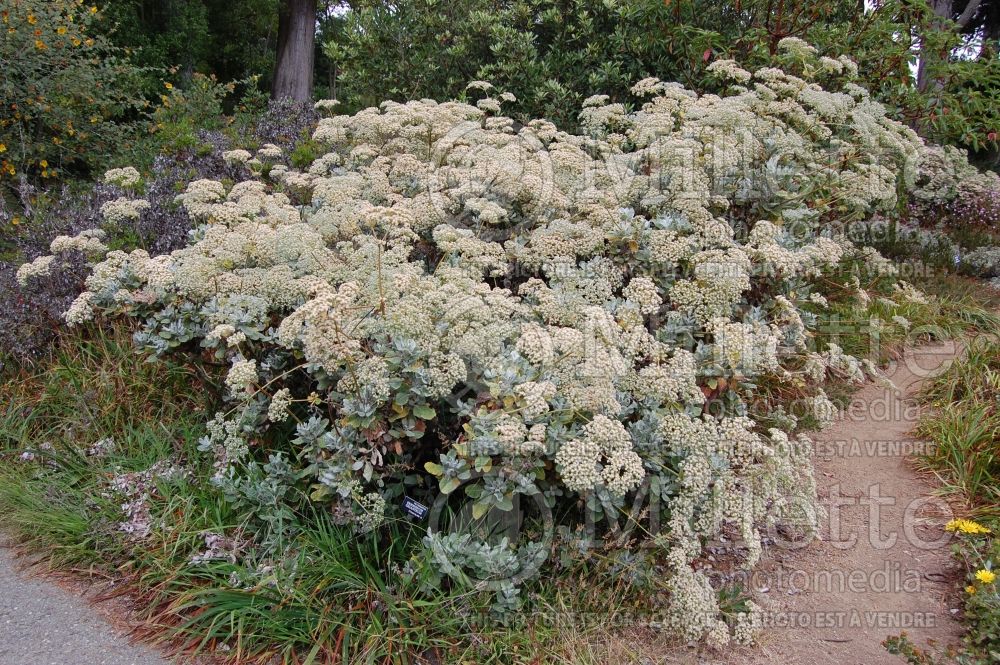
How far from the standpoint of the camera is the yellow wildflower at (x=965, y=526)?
296 cm

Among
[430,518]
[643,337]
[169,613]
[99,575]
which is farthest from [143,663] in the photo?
[643,337]

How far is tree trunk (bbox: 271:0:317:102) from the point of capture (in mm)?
10320

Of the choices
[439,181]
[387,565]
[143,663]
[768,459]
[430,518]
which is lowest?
[143,663]

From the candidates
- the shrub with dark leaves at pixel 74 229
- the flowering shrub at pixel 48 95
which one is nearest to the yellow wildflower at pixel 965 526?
the shrub with dark leaves at pixel 74 229

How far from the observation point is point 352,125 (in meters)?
4.40

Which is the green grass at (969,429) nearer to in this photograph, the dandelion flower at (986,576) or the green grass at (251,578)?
the dandelion flower at (986,576)

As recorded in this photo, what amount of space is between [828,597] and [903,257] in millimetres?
4497

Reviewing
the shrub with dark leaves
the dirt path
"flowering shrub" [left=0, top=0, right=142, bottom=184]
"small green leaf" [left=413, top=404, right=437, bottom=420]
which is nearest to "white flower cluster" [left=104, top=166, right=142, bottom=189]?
the shrub with dark leaves

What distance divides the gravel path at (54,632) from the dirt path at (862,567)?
2388 mm

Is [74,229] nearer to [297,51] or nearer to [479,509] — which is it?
[479,509]

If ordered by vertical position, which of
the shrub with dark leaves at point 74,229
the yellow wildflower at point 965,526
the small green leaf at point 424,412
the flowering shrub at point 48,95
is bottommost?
the yellow wildflower at point 965,526

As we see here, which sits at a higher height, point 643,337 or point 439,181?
point 439,181

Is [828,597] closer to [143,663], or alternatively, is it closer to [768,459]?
[768,459]

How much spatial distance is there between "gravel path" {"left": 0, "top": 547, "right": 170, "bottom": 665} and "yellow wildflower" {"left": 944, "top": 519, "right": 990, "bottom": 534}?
3.40m
